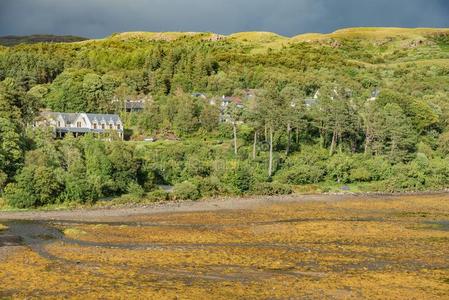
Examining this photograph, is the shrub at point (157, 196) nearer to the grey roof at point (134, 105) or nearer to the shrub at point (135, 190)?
the shrub at point (135, 190)

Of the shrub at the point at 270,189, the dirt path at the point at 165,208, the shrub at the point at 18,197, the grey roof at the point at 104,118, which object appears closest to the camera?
the dirt path at the point at 165,208

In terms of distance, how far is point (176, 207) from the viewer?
65938 mm

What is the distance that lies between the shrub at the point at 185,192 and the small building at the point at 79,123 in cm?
3774

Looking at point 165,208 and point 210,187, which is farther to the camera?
point 210,187

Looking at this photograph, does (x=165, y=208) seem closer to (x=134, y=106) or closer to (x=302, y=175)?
(x=302, y=175)

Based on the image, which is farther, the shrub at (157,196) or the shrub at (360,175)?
the shrub at (360,175)

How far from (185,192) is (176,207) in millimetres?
6376

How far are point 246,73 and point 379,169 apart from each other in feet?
235

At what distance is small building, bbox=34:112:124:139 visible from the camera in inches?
4269

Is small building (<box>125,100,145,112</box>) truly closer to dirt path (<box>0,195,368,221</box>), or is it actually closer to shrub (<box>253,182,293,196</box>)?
shrub (<box>253,182,293,196</box>)

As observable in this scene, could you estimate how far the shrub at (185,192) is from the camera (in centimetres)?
7219

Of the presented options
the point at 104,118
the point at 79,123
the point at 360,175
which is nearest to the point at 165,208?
the point at 360,175

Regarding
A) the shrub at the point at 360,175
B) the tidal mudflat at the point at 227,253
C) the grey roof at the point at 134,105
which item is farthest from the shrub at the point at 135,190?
the grey roof at the point at 134,105

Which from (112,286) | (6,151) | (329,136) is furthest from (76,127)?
(112,286)
